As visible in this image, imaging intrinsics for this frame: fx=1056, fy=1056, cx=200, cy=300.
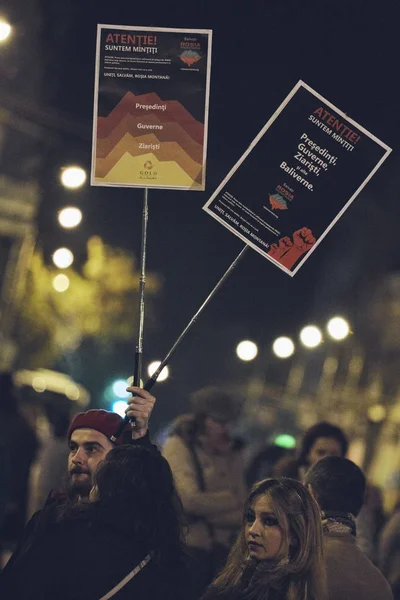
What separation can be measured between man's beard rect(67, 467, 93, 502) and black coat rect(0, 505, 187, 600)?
97 centimetres

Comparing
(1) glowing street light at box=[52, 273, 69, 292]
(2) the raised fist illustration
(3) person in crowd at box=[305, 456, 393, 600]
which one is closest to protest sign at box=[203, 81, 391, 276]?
(2) the raised fist illustration

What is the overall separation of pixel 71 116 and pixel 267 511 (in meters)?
21.2

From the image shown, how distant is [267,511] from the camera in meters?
4.28

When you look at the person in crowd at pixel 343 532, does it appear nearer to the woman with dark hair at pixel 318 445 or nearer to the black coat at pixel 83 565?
the black coat at pixel 83 565

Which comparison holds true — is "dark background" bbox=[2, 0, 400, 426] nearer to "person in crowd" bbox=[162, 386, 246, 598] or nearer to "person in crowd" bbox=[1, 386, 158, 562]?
"person in crowd" bbox=[162, 386, 246, 598]

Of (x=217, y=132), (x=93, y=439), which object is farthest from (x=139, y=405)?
(x=217, y=132)

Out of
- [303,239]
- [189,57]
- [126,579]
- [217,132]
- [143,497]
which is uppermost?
[217,132]

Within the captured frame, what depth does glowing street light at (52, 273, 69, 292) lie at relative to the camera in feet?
81.0

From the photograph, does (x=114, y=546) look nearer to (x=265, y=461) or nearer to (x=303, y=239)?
(x=303, y=239)

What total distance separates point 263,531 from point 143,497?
1.68ft

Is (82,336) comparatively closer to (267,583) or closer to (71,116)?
(71,116)

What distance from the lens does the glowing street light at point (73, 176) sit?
2525cm

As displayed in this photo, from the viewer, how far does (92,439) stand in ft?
17.1

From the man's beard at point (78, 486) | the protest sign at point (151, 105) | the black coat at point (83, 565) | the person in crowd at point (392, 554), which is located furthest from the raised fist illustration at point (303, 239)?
the person in crowd at point (392, 554)
